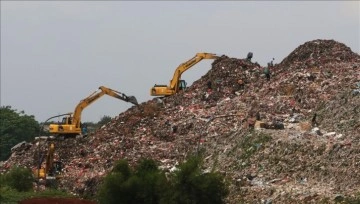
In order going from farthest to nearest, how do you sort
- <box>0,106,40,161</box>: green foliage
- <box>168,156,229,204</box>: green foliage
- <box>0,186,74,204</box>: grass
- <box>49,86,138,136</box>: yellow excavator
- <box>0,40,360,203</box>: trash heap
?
1. <box>0,106,40,161</box>: green foliage
2. <box>49,86,138,136</box>: yellow excavator
3. <box>0,186,74,204</box>: grass
4. <box>0,40,360,203</box>: trash heap
5. <box>168,156,229,204</box>: green foliage

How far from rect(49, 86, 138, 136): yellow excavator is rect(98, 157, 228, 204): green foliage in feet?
33.3

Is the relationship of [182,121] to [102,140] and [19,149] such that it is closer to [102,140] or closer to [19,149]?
[102,140]

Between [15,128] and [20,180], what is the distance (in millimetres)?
21607

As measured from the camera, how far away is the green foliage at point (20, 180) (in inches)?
910

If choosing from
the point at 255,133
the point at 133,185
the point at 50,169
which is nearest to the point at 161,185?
the point at 133,185

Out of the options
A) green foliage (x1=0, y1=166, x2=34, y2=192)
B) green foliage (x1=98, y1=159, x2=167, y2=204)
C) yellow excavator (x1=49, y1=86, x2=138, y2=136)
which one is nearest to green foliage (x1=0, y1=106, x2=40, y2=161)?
yellow excavator (x1=49, y1=86, x2=138, y2=136)

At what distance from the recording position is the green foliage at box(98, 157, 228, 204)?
15750 millimetres

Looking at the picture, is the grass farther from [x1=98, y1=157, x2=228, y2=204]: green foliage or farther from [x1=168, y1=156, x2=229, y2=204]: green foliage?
[x1=168, y1=156, x2=229, y2=204]: green foliage

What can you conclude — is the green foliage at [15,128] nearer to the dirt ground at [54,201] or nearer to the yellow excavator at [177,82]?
the yellow excavator at [177,82]

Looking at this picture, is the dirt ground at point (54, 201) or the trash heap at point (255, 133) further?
the dirt ground at point (54, 201)

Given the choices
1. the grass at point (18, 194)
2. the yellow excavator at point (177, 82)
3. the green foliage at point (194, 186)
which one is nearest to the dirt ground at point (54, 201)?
the grass at point (18, 194)

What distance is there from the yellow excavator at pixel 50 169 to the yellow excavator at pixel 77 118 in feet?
10.5

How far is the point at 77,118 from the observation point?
2833 centimetres

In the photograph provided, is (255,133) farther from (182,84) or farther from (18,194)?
(182,84)
